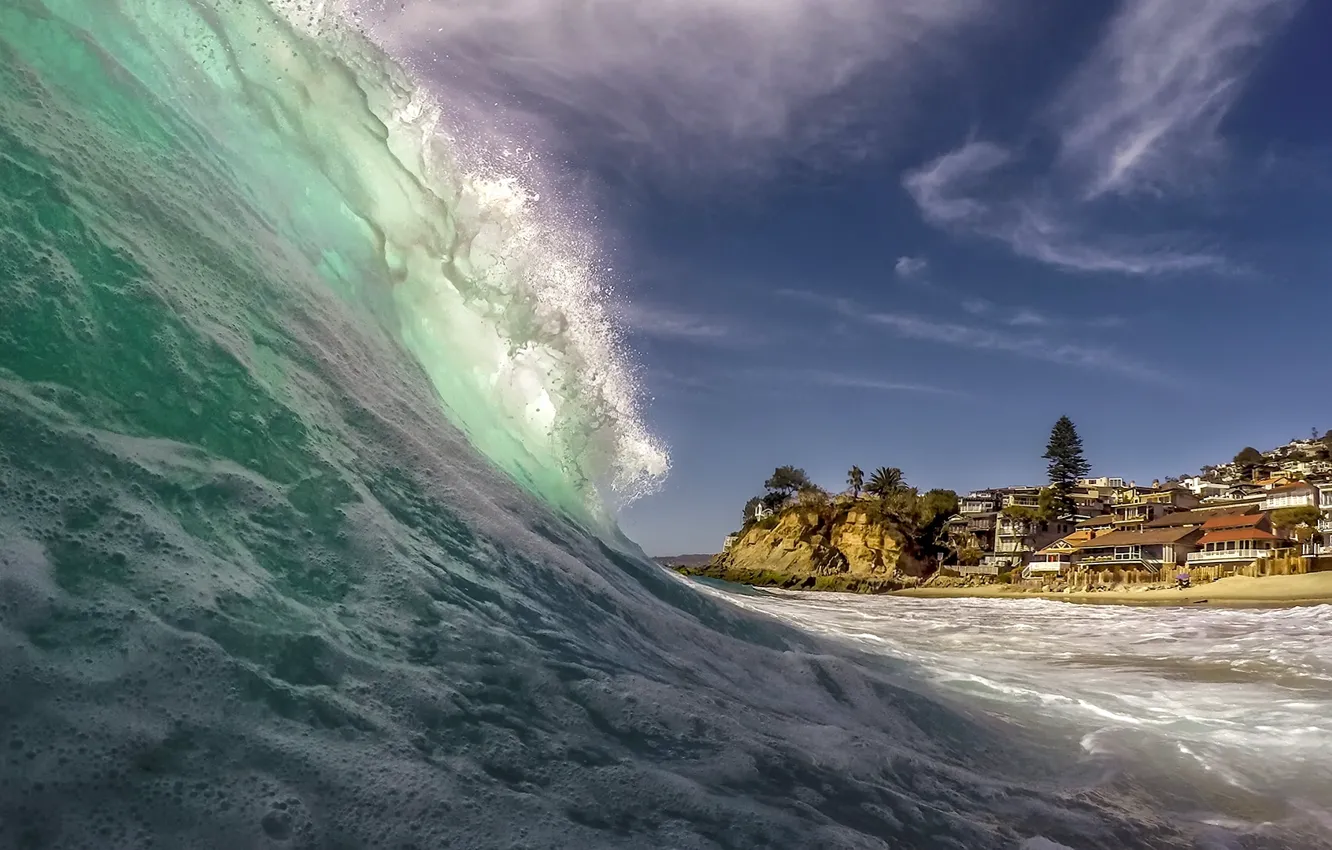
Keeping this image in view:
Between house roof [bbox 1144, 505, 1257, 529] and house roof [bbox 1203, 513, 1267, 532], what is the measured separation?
207 centimetres

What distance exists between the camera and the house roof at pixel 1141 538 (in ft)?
191

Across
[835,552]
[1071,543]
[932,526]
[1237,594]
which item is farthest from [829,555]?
[1237,594]

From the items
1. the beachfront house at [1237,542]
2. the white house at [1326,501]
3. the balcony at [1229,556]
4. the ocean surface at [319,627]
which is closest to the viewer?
the ocean surface at [319,627]

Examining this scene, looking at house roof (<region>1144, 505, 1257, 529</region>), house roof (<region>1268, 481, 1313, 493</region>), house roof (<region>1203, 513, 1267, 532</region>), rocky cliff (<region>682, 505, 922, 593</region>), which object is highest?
house roof (<region>1268, 481, 1313, 493</region>)

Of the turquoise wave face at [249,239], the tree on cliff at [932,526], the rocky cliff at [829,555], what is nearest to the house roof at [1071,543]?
the rocky cliff at [829,555]

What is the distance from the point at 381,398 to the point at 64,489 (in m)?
2.74

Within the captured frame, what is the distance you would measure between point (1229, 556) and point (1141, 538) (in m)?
6.47

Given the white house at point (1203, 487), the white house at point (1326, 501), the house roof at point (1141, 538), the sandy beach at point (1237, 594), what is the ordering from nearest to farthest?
the sandy beach at point (1237, 594), the white house at point (1326, 501), the house roof at point (1141, 538), the white house at point (1203, 487)

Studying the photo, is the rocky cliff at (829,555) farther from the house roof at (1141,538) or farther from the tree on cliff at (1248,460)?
the tree on cliff at (1248,460)

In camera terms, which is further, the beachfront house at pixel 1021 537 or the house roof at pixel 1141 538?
the beachfront house at pixel 1021 537

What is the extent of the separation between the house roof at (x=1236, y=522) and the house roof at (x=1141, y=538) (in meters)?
1.19

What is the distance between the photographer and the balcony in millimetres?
52406

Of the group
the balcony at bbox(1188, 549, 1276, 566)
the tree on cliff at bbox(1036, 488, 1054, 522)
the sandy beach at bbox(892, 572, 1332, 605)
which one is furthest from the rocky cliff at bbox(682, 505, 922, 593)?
the sandy beach at bbox(892, 572, 1332, 605)

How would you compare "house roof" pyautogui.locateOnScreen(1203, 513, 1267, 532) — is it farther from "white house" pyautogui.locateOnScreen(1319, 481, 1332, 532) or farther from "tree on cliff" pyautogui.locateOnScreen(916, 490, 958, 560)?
"tree on cliff" pyautogui.locateOnScreen(916, 490, 958, 560)
